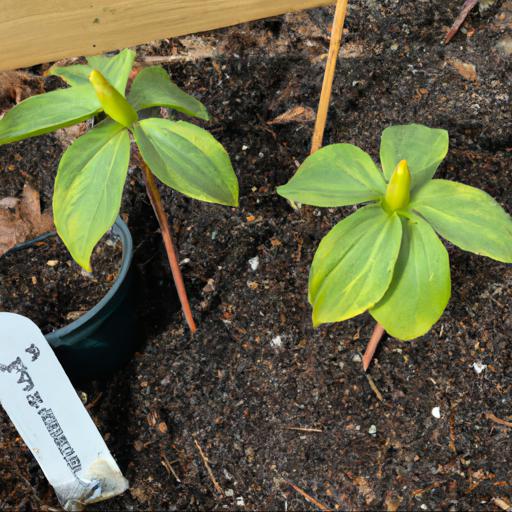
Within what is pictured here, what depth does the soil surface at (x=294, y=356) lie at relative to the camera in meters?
1.18

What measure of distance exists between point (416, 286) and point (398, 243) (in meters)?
0.06

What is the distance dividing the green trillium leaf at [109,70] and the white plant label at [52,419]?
395 millimetres

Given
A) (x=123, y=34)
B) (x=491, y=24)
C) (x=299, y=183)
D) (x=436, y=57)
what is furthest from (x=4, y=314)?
(x=491, y=24)

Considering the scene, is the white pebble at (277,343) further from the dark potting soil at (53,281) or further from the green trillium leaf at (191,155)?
the green trillium leaf at (191,155)

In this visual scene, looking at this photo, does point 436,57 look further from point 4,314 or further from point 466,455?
point 4,314

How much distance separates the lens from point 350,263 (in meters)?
0.87

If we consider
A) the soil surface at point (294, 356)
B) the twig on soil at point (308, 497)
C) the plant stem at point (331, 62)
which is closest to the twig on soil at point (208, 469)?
the soil surface at point (294, 356)

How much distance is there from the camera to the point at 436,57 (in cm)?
156

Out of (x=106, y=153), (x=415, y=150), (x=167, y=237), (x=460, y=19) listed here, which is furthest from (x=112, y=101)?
(x=460, y=19)

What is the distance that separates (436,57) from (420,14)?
156 millimetres

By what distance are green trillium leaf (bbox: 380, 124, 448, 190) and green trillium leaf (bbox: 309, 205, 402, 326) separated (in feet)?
0.27

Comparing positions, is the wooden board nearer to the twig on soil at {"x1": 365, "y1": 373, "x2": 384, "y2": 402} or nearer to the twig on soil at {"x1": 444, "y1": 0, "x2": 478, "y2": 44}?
the twig on soil at {"x1": 444, "y1": 0, "x2": 478, "y2": 44}

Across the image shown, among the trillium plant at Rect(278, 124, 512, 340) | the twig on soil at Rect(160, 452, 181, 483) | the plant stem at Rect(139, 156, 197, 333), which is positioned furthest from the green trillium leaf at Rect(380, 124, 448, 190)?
the twig on soil at Rect(160, 452, 181, 483)

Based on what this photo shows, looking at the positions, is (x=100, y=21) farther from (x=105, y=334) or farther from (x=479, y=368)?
(x=479, y=368)
